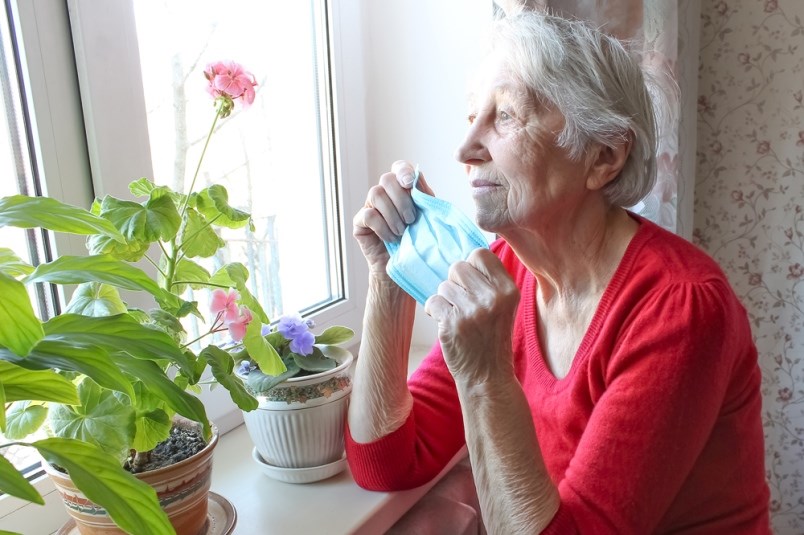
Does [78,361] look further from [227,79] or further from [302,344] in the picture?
[302,344]

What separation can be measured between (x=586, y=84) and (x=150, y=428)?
30.5 inches

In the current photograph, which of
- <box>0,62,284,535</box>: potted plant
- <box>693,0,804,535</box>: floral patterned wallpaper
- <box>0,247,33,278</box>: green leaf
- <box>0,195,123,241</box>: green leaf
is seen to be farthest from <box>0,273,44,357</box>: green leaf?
<box>693,0,804,535</box>: floral patterned wallpaper

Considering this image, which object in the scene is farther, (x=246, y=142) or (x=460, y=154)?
(x=246, y=142)

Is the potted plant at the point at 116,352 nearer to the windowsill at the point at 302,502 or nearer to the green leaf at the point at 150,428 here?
the green leaf at the point at 150,428

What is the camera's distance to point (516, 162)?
3.38 ft

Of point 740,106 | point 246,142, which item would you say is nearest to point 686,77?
point 740,106

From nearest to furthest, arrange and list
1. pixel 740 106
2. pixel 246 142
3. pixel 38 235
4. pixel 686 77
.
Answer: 1. pixel 38 235
2. pixel 246 142
3. pixel 686 77
4. pixel 740 106

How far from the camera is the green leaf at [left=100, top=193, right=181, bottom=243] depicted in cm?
79

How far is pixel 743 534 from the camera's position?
3.49 ft

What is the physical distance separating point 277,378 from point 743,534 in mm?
779

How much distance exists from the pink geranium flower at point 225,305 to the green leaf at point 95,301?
0.14 meters

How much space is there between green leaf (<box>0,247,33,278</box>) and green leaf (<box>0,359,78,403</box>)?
158 millimetres

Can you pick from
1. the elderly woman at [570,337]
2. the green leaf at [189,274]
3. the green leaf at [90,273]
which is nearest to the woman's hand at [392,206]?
the elderly woman at [570,337]

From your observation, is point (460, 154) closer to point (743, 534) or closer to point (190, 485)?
point (190, 485)
